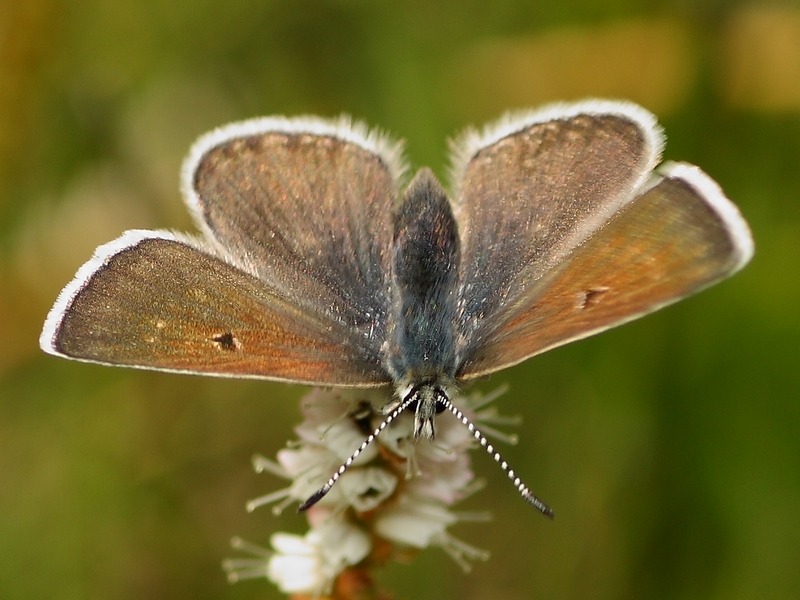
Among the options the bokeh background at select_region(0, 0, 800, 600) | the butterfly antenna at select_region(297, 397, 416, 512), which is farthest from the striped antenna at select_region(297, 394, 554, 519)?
the bokeh background at select_region(0, 0, 800, 600)

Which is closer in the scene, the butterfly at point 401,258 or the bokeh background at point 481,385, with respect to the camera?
the butterfly at point 401,258

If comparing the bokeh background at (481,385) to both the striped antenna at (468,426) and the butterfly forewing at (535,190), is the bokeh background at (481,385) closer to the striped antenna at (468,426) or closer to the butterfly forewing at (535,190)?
the butterfly forewing at (535,190)

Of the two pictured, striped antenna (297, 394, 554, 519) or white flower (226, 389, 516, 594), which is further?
white flower (226, 389, 516, 594)

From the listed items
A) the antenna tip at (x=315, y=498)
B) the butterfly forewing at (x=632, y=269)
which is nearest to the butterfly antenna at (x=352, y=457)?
the antenna tip at (x=315, y=498)

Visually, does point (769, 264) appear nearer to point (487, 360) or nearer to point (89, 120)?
point (487, 360)

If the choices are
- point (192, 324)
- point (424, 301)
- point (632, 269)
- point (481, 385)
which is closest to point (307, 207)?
point (424, 301)

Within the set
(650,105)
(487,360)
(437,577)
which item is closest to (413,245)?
(487,360)

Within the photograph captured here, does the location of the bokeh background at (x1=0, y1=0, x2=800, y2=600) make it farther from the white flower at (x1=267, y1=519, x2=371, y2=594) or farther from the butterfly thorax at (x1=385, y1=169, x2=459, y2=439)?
the butterfly thorax at (x1=385, y1=169, x2=459, y2=439)

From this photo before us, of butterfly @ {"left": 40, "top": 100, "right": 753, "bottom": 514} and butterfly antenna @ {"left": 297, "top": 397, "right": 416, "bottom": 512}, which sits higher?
butterfly @ {"left": 40, "top": 100, "right": 753, "bottom": 514}

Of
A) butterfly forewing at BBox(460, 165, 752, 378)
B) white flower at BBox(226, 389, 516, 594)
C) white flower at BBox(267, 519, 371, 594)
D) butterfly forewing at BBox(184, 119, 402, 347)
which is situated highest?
butterfly forewing at BBox(184, 119, 402, 347)
